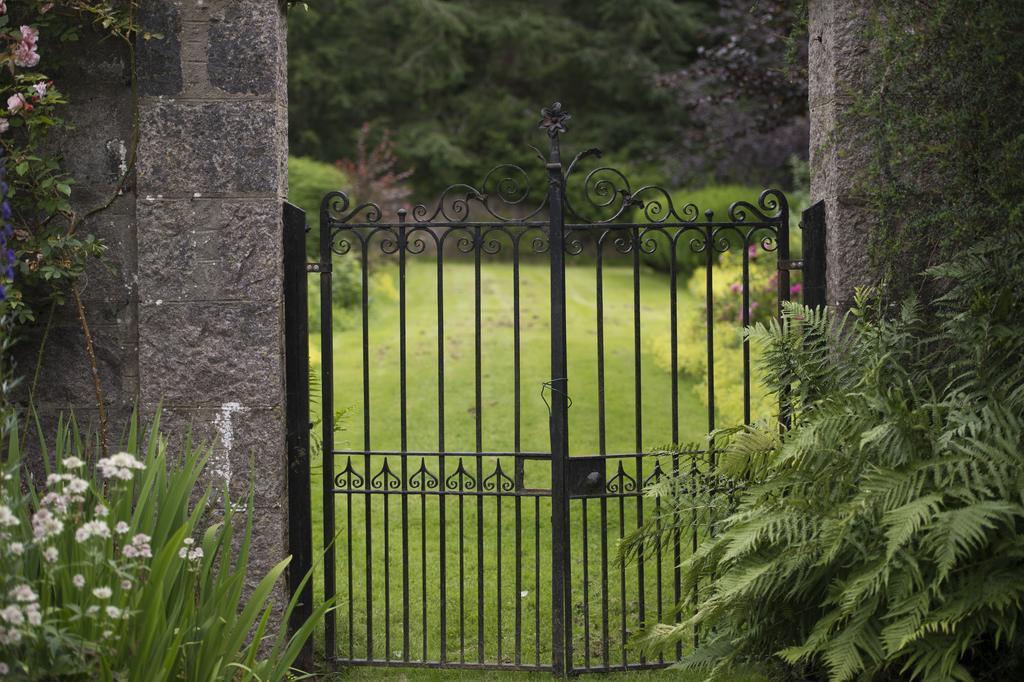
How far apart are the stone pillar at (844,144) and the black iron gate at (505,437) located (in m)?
0.12

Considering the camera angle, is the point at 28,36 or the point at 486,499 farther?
the point at 486,499

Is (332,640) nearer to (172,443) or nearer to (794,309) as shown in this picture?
(172,443)

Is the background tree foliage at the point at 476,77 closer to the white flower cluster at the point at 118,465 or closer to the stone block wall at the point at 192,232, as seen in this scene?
the stone block wall at the point at 192,232

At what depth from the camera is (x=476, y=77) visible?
992 inches

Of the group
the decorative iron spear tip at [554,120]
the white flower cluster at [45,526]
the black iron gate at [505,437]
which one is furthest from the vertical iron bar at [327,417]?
the white flower cluster at [45,526]

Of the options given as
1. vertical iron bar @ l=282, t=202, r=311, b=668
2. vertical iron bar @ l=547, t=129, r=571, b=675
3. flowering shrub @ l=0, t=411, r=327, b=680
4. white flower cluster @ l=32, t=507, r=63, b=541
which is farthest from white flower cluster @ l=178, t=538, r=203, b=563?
vertical iron bar @ l=547, t=129, r=571, b=675

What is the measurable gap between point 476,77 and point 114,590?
2347 centimetres

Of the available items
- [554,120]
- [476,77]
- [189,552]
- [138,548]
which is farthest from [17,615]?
[476,77]

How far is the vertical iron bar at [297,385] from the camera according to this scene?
4051mm

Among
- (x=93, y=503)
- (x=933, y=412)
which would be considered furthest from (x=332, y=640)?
(x=933, y=412)

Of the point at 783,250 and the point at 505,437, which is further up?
the point at 783,250

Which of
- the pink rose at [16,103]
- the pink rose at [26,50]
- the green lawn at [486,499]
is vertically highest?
the pink rose at [26,50]

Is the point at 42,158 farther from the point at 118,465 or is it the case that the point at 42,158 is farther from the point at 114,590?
the point at 114,590

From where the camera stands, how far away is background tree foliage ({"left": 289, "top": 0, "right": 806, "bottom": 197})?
77.1 feet
